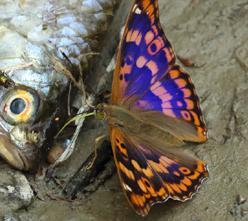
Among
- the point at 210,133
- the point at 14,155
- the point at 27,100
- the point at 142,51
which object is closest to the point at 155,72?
the point at 142,51

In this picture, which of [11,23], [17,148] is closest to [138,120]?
[17,148]

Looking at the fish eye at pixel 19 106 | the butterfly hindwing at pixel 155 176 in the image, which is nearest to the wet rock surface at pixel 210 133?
the butterfly hindwing at pixel 155 176

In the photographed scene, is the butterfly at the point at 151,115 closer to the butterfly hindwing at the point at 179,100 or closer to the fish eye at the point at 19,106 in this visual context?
the butterfly hindwing at the point at 179,100

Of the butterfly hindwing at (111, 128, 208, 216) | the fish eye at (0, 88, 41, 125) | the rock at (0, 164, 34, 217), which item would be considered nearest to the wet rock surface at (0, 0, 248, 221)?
the rock at (0, 164, 34, 217)

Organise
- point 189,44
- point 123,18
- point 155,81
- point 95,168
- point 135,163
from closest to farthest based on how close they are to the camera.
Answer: point 135,163 < point 155,81 < point 95,168 < point 189,44 < point 123,18

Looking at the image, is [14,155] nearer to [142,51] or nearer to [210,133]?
[142,51]

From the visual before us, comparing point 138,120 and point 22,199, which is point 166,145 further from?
point 22,199

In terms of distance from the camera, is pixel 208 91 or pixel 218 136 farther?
pixel 208 91
